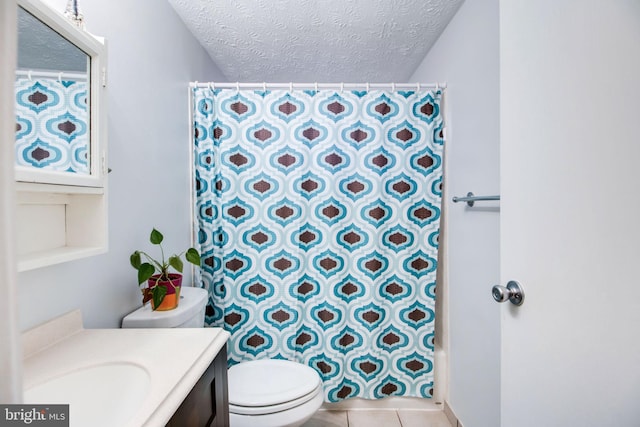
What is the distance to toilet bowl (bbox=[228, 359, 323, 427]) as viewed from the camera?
3.93 ft

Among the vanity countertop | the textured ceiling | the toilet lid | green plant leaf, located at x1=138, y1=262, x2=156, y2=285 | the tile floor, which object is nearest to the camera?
the vanity countertop

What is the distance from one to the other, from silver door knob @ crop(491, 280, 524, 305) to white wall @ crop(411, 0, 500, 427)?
A: 595 millimetres

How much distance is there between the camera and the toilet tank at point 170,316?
1.14 metres

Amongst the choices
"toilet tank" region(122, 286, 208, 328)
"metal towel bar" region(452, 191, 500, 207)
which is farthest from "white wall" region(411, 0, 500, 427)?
"toilet tank" region(122, 286, 208, 328)

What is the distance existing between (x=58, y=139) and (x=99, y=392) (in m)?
0.63

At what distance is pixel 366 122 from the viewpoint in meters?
1.79

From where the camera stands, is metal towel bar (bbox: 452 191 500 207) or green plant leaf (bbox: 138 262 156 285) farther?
metal towel bar (bbox: 452 191 500 207)

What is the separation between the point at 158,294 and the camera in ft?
3.76

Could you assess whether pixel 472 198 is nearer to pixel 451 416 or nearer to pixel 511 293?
pixel 511 293

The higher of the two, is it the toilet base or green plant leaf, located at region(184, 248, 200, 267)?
green plant leaf, located at region(184, 248, 200, 267)

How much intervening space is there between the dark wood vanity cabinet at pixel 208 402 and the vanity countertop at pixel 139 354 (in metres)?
0.04

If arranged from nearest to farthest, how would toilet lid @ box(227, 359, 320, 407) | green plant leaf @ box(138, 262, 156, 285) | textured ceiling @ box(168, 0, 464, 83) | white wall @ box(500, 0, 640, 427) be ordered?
white wall @ box(500, 0, 640, 427) < green plant leaf @ box(138, 262, 156, 285) < toilet lid @ box(227, 359, 320, 407) < textured ceiling @ box(168, 0, 464, 83)

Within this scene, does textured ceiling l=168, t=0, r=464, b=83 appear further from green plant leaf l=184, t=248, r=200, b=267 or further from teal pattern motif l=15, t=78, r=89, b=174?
green plant leaf l=184, t=248, r=200, b=267

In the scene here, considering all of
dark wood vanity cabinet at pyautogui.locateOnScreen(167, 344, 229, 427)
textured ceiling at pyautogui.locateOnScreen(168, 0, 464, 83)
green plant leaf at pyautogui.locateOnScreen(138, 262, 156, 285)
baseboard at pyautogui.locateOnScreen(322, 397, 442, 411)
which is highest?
textured ceiling at pyautogui.locateOnScreen(168, 0, 464, 83)
